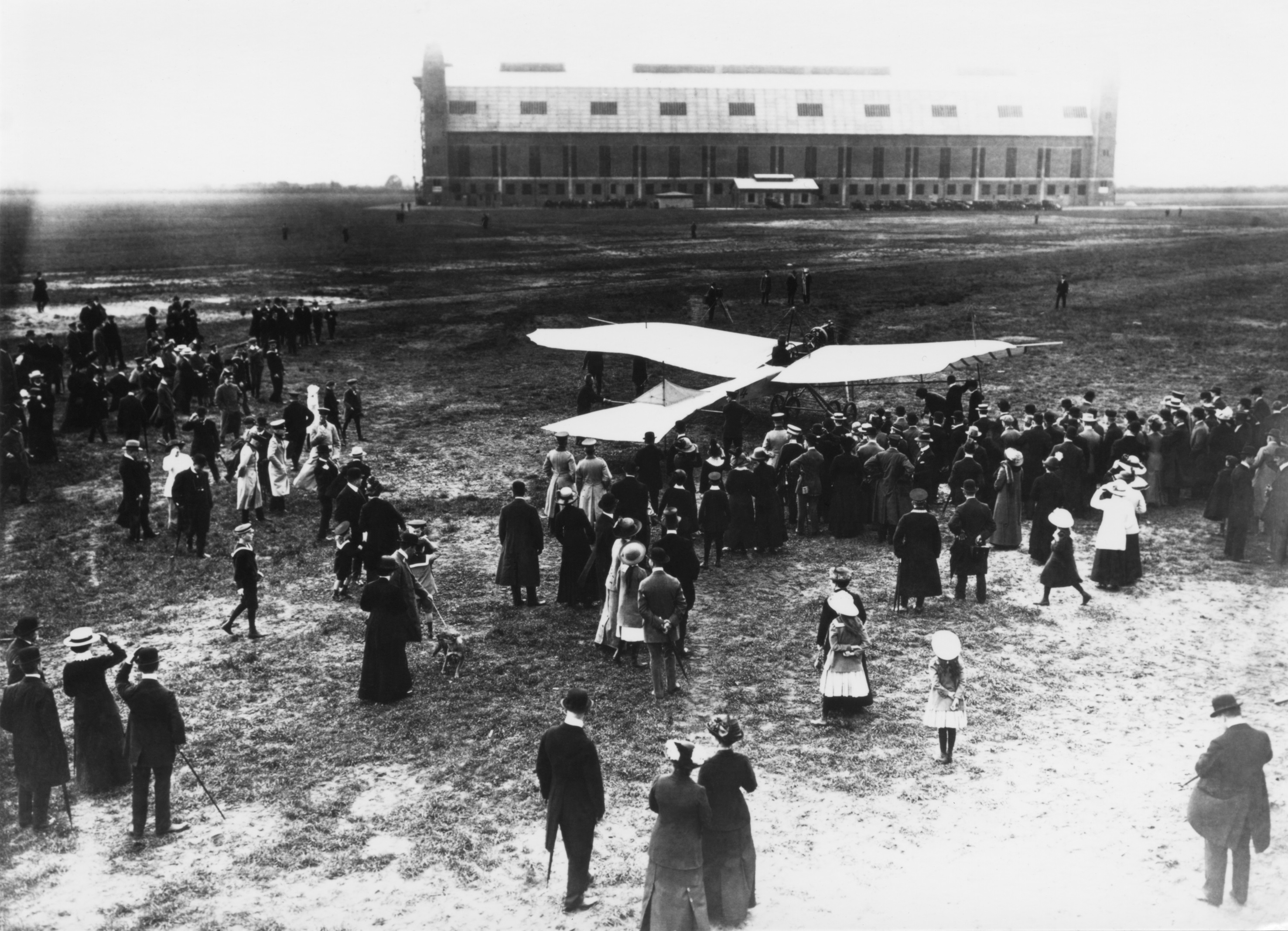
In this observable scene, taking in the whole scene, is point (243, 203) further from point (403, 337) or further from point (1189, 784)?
point (1189, 784)

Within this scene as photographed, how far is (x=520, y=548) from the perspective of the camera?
48.4 feet

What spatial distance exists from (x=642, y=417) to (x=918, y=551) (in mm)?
7882

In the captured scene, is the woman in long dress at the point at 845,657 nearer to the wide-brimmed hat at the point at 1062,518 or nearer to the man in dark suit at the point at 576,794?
the man in dark suit at the point at 576,794

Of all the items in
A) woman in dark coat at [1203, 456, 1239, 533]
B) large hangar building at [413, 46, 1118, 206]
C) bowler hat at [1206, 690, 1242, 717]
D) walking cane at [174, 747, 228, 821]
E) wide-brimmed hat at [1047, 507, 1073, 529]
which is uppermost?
large hangar building at [413, 46, 1118, 206]

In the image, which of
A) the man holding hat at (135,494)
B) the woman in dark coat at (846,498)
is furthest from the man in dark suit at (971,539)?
the man holding hat at (135,494)

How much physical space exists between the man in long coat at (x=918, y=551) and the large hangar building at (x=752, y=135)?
304ft

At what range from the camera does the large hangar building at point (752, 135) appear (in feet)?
341

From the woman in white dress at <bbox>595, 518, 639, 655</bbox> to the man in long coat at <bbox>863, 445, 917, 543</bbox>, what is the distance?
5.95 metres

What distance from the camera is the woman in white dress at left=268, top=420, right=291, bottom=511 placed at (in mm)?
19328

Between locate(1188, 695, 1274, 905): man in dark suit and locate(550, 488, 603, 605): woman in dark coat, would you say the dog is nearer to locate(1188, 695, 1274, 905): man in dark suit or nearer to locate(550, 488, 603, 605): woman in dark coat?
locate(550, 488, 603, 605): woman in dark coat

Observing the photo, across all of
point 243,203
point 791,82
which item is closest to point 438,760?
point 791,82

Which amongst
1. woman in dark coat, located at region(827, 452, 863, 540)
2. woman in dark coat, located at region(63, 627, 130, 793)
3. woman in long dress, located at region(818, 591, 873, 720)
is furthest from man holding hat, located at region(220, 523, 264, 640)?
woman in dark coat, located at region(827, 452, 863, 540)

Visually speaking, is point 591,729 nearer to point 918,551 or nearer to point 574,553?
point 574,553

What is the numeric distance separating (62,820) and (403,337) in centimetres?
2917
